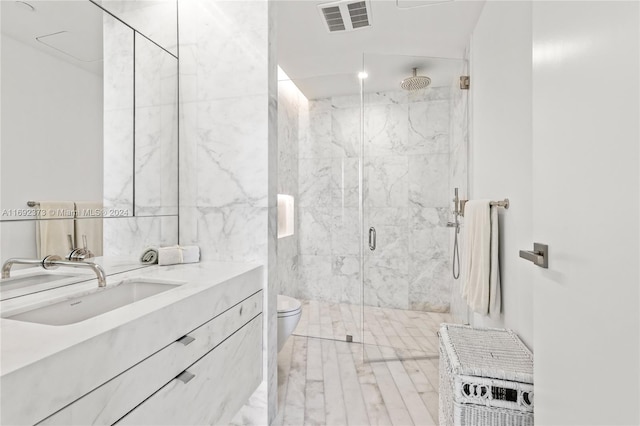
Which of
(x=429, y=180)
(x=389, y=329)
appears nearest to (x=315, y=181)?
(x=429, y=180)

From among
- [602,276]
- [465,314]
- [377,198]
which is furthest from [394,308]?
[602,276]

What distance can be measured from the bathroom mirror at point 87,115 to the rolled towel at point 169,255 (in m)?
0.14

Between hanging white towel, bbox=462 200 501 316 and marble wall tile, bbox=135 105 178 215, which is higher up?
marble wall tile, bbox=135 105 178 215

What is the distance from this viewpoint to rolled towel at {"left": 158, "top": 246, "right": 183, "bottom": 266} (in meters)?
1.57

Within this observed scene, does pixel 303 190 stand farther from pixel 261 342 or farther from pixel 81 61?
pixel 81 61

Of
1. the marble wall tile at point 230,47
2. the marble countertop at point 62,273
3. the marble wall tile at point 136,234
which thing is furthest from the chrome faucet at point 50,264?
the marble wall tile at point 230,47

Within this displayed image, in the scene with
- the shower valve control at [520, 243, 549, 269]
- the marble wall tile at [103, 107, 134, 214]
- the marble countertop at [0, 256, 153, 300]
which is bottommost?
the marble countertop at [0, 256, 153, 300]

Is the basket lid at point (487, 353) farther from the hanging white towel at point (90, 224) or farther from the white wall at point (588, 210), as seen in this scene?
the hanging white towel at point (90, 224)

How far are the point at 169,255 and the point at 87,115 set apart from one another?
0.71 meters

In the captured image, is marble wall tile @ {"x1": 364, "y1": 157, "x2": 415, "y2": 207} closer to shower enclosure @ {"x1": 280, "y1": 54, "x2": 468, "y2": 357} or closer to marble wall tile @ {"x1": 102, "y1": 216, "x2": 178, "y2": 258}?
shower enclosure @ {"x1": 280, "y1": 54, "x2": 468, "y2": 357}

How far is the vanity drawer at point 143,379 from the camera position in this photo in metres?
0.70

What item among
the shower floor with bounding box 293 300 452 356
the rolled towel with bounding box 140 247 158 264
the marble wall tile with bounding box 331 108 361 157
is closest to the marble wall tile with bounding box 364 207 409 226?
the marble wall tile with bounding box 331 108 361 157

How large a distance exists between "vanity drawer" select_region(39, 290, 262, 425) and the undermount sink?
26 cm

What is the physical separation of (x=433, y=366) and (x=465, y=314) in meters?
0.48
